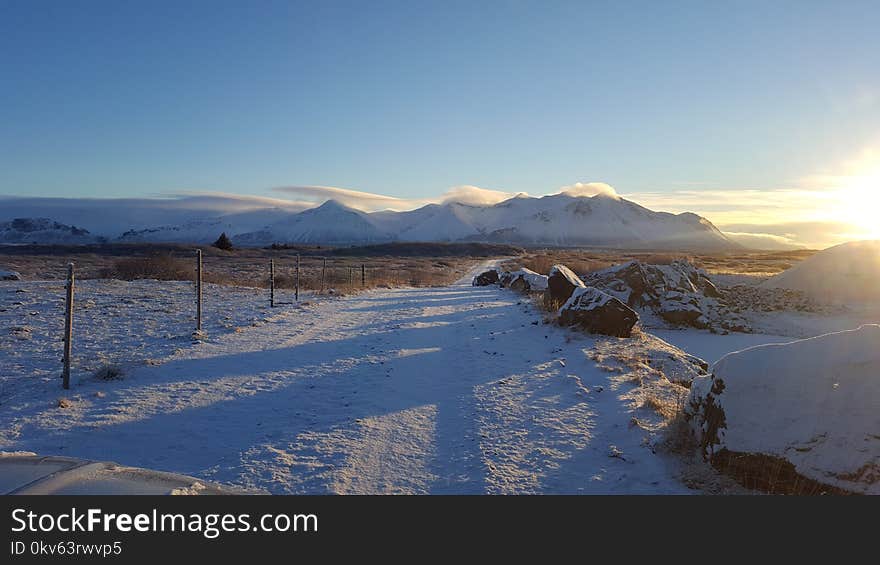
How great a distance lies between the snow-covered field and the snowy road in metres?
0.03

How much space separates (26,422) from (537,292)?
21.6 m

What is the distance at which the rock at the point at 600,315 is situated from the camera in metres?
13.9

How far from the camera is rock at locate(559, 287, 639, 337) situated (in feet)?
45.7

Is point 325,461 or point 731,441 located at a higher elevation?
point 731,441

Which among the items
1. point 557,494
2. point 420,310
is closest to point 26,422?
point 557,494

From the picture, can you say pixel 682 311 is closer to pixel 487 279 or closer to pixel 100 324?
pixel 487 279

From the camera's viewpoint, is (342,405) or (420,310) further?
(420,310)

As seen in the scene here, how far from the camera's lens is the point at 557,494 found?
5.03m

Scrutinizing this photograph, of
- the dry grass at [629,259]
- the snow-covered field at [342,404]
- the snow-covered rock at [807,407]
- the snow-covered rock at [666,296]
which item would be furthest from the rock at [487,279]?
the snow-covered rock at [807,407]

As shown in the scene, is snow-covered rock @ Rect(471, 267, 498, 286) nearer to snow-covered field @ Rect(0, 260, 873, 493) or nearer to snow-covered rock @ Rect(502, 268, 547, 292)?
snow-covered rock @ Rect(502, 268, 547, 292)

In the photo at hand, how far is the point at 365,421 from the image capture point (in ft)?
23.6
